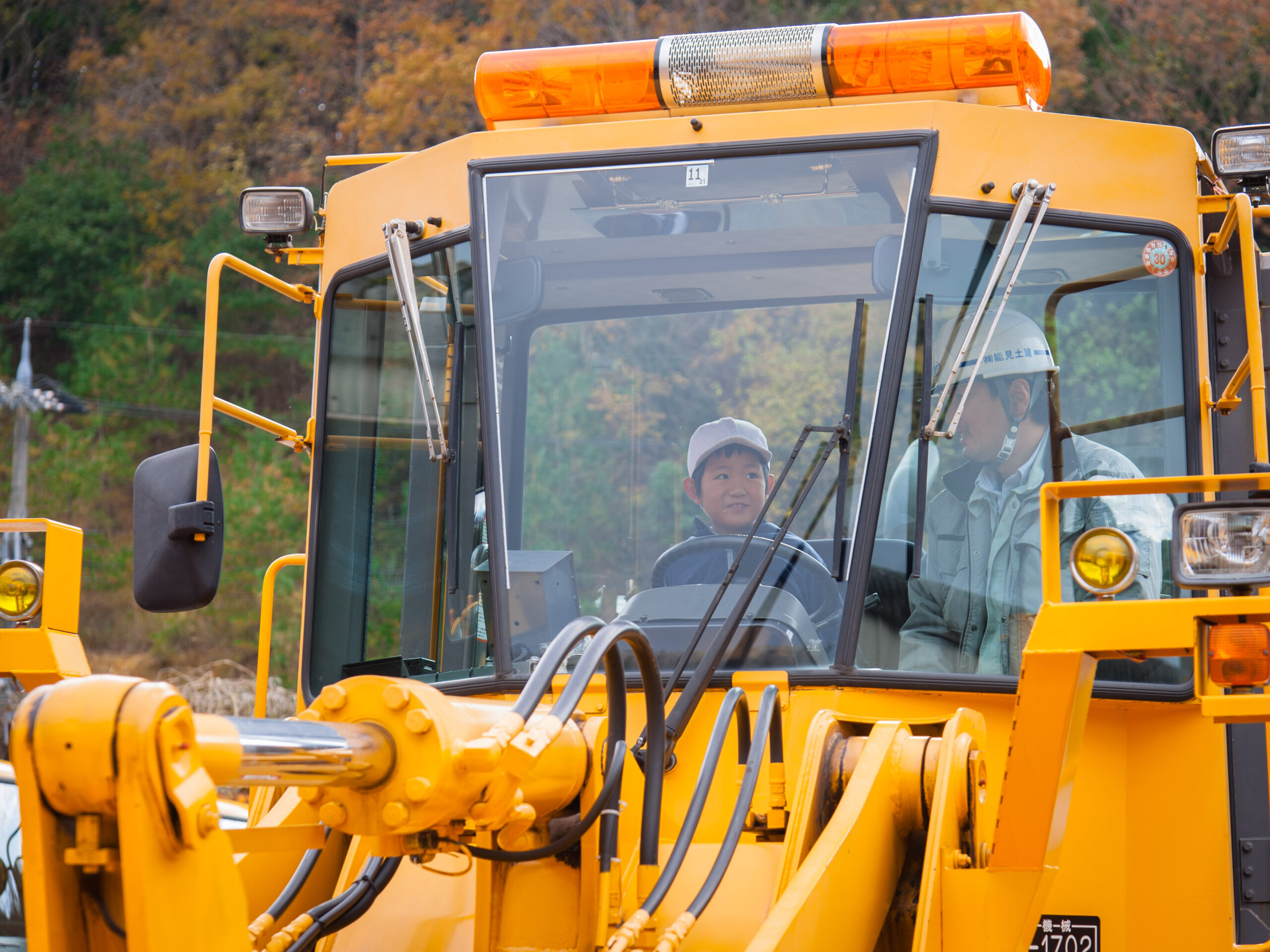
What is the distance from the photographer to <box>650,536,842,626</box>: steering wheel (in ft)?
10.6

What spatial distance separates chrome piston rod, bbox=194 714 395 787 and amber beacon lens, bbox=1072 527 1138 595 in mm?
1238

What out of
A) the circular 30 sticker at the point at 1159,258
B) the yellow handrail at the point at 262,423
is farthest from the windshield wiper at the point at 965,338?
the yellow handrail at the point at 262,423

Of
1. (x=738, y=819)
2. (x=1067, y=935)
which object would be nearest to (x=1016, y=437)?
(x=1067, y=935)

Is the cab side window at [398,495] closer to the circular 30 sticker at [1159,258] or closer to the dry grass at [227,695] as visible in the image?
the circular 30 sticker at [1159,258]

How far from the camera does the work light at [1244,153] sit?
3453mm

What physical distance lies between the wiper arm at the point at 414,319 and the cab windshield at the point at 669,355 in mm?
174

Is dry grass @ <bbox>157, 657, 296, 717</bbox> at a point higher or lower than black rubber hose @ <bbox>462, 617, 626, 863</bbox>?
lower

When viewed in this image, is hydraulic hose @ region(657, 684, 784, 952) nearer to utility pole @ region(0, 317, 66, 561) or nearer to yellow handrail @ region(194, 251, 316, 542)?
yellow handrail @ region(194, 251, 316, 542)

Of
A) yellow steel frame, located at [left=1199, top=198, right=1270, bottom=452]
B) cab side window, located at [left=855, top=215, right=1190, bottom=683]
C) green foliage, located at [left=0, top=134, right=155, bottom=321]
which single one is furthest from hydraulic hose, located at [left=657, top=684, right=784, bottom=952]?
green foliage, located at [left=0, top=134, right=155, bottom=321]

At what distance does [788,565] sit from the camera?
10.7 feet

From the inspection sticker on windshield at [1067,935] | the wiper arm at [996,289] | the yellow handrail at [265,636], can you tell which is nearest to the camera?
the inspection sticker on windshield at [1067,935]

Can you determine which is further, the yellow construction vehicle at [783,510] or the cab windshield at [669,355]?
the cab windshield at [669,355]

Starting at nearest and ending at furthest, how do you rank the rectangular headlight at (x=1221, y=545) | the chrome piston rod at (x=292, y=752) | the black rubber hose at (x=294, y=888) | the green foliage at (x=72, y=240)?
the chrome piston rod at (x=292, y=752), the rectangular headlight at (x=1221, y=545), the black rubber hose at (x=294, y=888), the green foliage at (x=72, y=240)

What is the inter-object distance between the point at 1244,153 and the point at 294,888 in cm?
287
